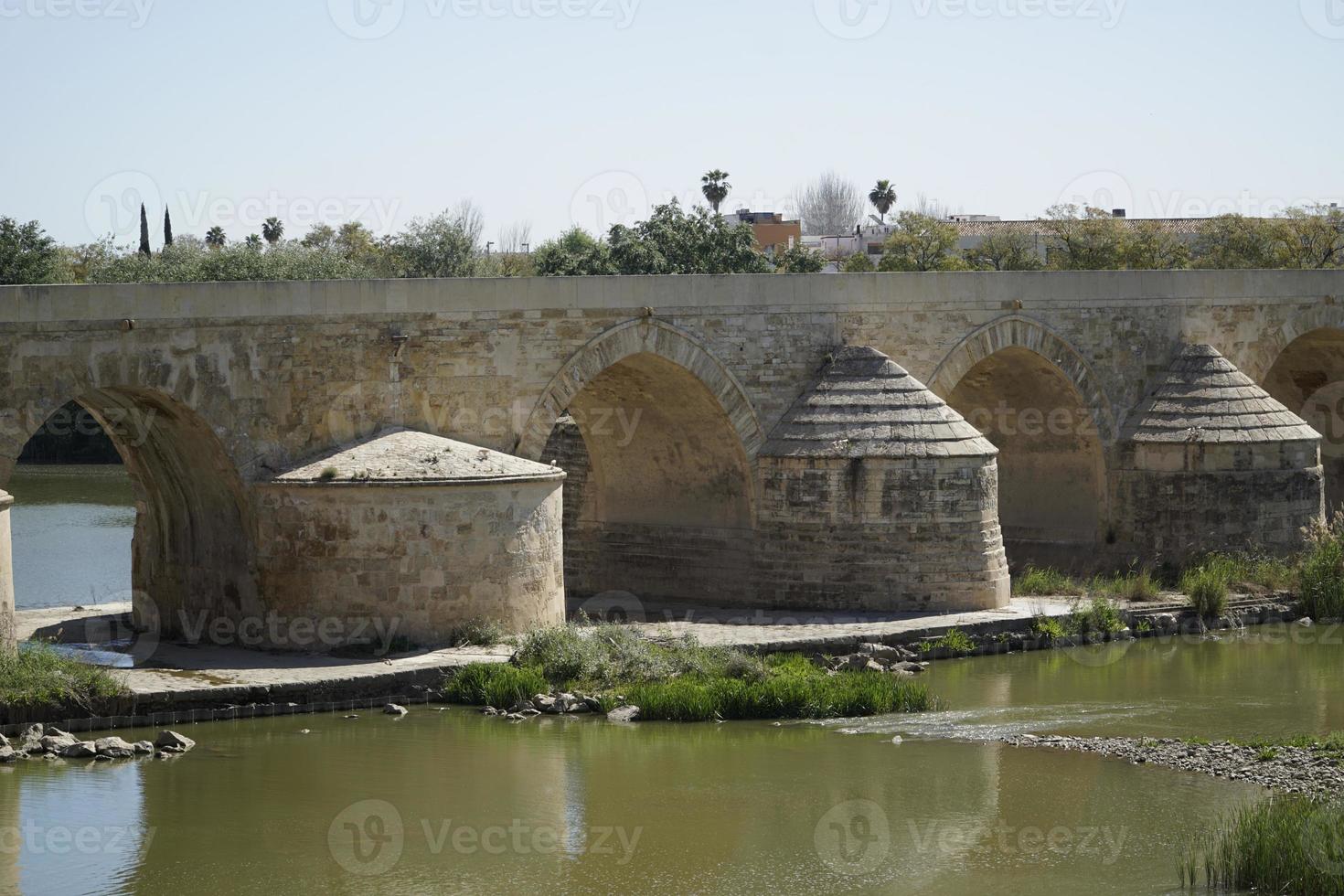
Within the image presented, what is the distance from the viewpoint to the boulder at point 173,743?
13656mm

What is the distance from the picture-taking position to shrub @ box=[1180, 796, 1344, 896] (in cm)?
1038

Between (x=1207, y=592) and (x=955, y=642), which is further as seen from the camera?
(x=1207, y=592)

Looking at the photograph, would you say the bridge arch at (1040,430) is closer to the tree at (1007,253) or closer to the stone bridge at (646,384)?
the stone bridge at (646,384)

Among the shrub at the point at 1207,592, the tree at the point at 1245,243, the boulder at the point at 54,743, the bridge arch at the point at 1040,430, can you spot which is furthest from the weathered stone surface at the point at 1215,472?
the tree at the point at 1245,243

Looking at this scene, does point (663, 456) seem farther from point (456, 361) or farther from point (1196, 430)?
point (1196, 430)

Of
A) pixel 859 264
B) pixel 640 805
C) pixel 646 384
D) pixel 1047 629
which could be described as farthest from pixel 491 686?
pixel 859 264

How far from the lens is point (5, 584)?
14.2m

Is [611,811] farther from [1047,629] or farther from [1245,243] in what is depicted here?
[1245,243]

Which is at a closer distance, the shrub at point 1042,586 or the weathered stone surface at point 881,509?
the weathered stone surface at point 881,509

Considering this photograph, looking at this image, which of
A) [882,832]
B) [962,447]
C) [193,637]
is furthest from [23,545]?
[882,832]

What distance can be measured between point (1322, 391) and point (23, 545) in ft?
64.5

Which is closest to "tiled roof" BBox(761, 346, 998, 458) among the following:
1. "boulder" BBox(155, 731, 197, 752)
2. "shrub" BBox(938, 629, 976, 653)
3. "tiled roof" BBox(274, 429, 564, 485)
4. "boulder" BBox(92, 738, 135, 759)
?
"shrub" BBox(938, 629, 976, 653)

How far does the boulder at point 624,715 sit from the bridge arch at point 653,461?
3794mm

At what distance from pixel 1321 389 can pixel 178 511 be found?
56.1 ft
